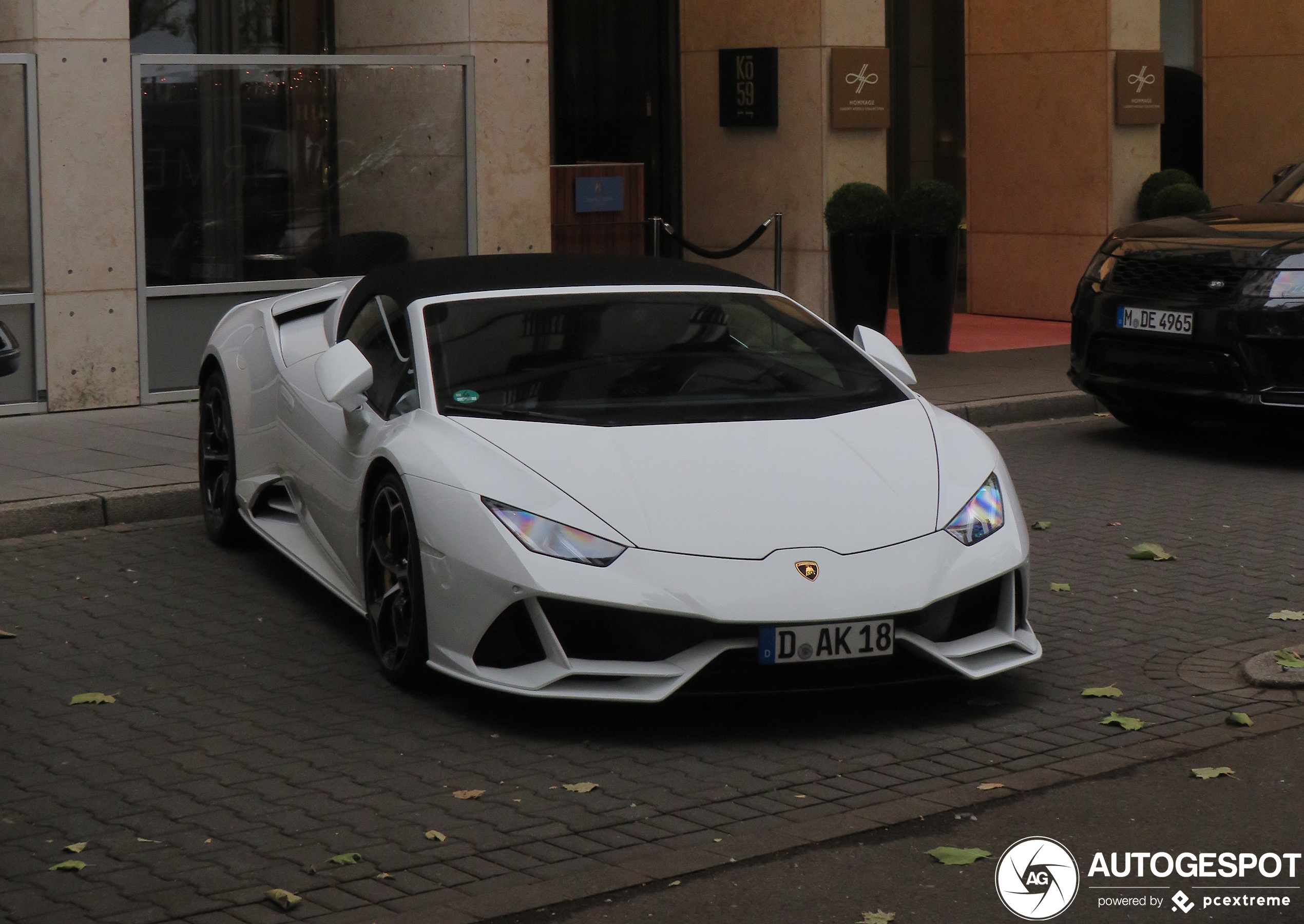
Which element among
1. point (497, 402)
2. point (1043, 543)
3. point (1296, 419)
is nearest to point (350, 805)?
point (497, 402)

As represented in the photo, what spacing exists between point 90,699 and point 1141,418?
23.9ft

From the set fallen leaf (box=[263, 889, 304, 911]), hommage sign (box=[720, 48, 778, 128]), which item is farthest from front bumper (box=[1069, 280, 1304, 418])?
fallen leaf (box=[263, 889, 304, 911])

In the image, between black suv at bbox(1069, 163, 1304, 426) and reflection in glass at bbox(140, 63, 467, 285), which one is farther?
reflection in glass at bbox(140, 63, 467, 285)

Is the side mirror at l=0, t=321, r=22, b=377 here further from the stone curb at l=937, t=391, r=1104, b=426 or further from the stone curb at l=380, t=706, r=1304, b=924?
the stone curb at l=937, t=391, r=1104, b=426

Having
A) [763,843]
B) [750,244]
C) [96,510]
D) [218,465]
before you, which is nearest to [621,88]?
[750,244]

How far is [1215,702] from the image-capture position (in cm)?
578

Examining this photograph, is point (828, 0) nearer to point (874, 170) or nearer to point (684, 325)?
point (874, 170)

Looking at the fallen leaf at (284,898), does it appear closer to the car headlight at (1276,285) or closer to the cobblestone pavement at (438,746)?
the cobblestone pavement at (438,746)

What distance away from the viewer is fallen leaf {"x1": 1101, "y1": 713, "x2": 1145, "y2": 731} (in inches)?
217

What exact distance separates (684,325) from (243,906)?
302 centimetres

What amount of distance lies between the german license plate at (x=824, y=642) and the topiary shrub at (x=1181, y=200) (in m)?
11.5

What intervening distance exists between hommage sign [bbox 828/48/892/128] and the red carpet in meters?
1.83

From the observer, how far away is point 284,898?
4184mm

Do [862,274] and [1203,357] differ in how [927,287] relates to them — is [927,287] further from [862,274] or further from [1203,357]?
[1203,357]
